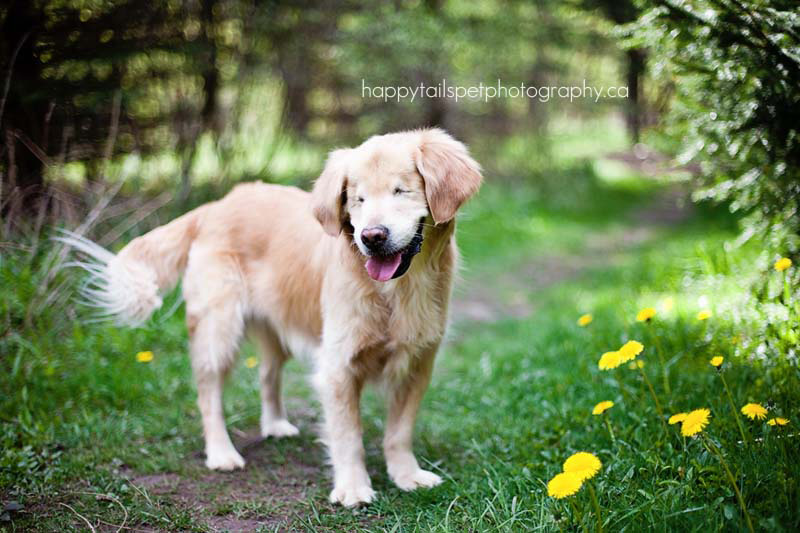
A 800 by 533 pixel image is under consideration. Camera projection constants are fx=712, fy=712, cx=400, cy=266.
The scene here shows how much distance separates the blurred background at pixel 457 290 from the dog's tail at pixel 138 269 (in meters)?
0.33

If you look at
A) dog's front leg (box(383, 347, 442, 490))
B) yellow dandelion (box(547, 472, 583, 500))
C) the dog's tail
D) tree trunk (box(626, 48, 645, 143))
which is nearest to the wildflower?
yellow dandelion (box(547, 472, 583, 500))

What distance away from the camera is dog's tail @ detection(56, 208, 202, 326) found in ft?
11.6

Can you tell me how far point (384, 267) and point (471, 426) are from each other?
4.06 ft

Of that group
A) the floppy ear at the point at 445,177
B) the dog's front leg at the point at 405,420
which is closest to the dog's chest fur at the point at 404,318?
the dog's front leg at the point at 405,420

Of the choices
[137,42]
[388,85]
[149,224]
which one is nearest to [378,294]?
[149,224]

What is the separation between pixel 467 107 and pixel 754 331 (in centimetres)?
679

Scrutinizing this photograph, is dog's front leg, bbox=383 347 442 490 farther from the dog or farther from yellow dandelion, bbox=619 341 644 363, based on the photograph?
yellow dandelion, bbox=619 341 644 363

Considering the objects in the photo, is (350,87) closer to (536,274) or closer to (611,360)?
(536,274)

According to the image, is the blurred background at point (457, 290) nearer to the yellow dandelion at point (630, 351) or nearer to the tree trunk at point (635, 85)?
the tree trunk at point (635, 85)

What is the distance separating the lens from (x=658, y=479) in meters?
2.45

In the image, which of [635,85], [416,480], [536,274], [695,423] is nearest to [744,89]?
[695,423]

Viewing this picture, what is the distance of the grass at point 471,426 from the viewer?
242 centimetres

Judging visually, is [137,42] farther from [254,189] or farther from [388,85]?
[388,85]

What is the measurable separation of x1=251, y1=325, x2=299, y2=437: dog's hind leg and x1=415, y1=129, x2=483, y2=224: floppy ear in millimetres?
1488
